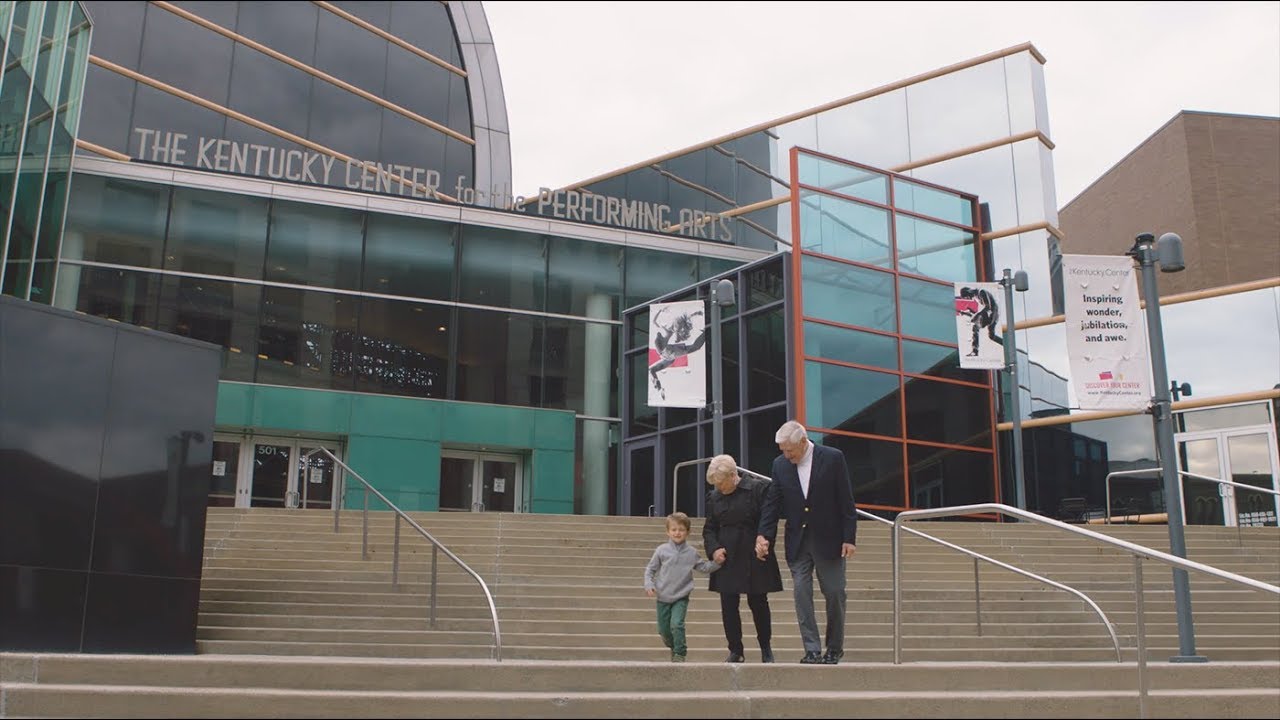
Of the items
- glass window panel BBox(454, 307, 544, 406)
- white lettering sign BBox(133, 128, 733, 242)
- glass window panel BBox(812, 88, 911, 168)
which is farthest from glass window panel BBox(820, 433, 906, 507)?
glass window panel BBox(812, 88, 911, 168)

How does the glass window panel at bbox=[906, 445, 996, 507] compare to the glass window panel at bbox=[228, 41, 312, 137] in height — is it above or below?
below

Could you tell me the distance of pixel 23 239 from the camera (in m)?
19.4

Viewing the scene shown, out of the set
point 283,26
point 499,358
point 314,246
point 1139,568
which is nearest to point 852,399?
point 499,358

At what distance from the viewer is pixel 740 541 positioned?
8523 millimetres

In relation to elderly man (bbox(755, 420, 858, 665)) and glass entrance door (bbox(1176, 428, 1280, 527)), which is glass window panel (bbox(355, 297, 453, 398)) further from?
elderly man (bbox(755, 420, 858, 665))

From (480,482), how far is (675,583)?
1620 cm

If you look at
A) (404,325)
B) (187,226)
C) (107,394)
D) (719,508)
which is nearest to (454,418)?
(404,325)

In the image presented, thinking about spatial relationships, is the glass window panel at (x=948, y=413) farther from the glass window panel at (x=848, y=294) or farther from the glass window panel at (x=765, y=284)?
the glass window panel at (x=765, y=284)

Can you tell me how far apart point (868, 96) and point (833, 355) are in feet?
48.3

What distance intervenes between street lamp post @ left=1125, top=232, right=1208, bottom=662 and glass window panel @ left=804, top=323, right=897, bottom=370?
407 inches

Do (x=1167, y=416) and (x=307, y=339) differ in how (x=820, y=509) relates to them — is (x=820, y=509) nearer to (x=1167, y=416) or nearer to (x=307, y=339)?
(x=1167, y=416)

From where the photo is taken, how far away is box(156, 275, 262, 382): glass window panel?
2323 cm

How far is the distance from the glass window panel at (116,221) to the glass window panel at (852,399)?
13.5 metres

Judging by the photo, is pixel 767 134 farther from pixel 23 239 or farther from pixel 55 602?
pixel 55 602
